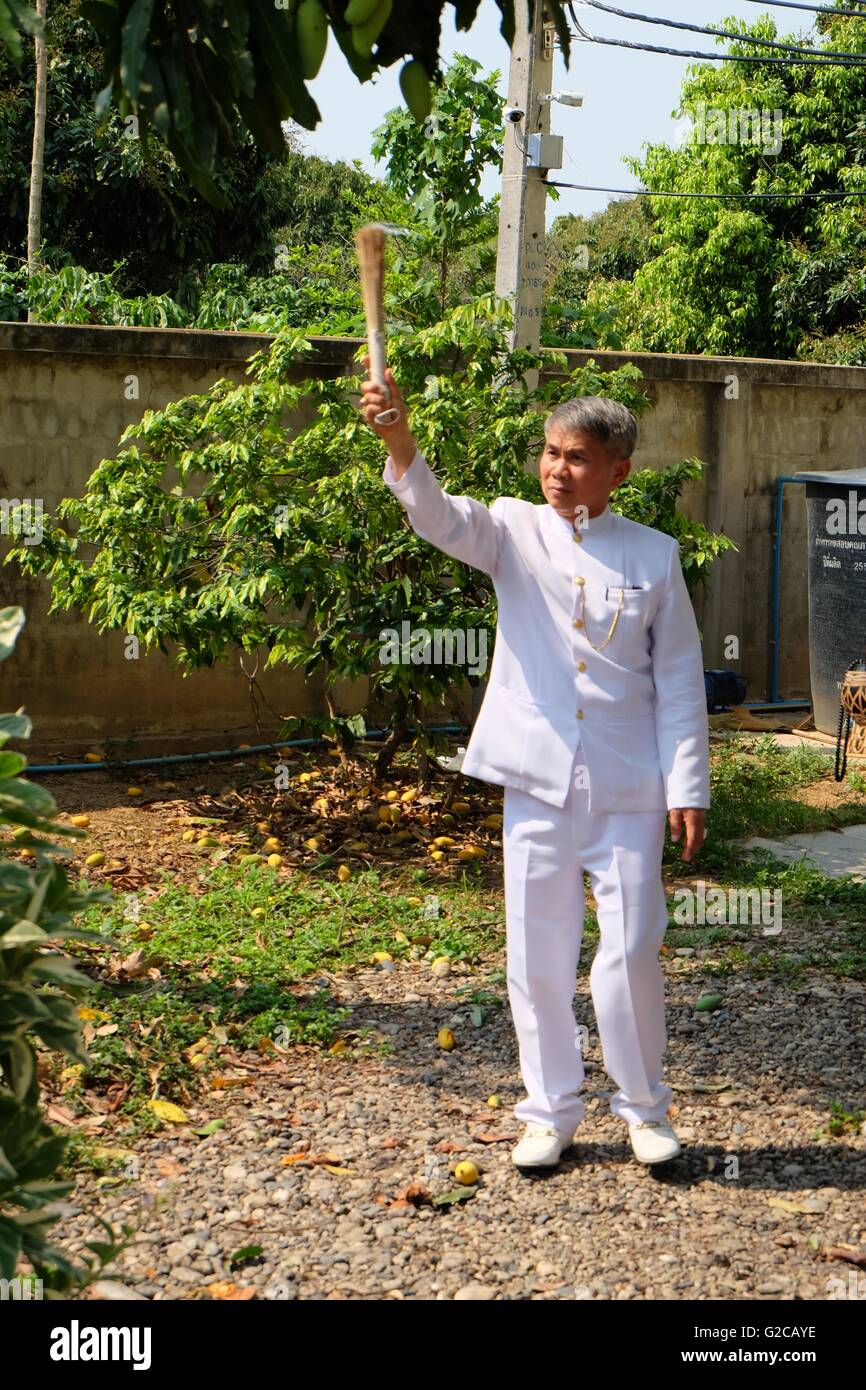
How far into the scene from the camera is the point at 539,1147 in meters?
3.84

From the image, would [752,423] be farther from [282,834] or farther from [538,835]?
[538,835]

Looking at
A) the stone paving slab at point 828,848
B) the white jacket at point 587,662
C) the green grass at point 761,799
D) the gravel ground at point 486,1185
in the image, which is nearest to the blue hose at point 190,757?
the green grass at point 761,799

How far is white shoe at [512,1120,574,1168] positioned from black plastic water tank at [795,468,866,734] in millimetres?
6043

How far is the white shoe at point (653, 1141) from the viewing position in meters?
3.82

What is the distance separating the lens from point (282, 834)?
6.82m

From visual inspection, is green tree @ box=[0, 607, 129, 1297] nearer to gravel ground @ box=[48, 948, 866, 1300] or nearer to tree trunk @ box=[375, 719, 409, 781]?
gravel ground @ box=[48, 948, 866, 1300]

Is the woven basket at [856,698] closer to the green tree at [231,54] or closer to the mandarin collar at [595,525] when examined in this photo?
the mandarin collar at [595,525]

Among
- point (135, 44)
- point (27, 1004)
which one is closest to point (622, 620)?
point (135, 44)

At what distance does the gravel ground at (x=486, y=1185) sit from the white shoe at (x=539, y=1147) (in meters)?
0.05

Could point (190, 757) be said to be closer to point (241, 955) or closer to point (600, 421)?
point (241, 955)

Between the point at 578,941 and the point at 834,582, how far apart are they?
6169 mm

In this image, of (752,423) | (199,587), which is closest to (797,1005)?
(199,587)

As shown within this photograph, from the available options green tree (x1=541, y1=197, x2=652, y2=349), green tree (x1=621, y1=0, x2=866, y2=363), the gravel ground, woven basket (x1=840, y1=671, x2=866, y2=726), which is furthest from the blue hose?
green tree (x1=621, y1=0, x2=866, y2=363)

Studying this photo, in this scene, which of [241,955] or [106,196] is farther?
[106,196]
